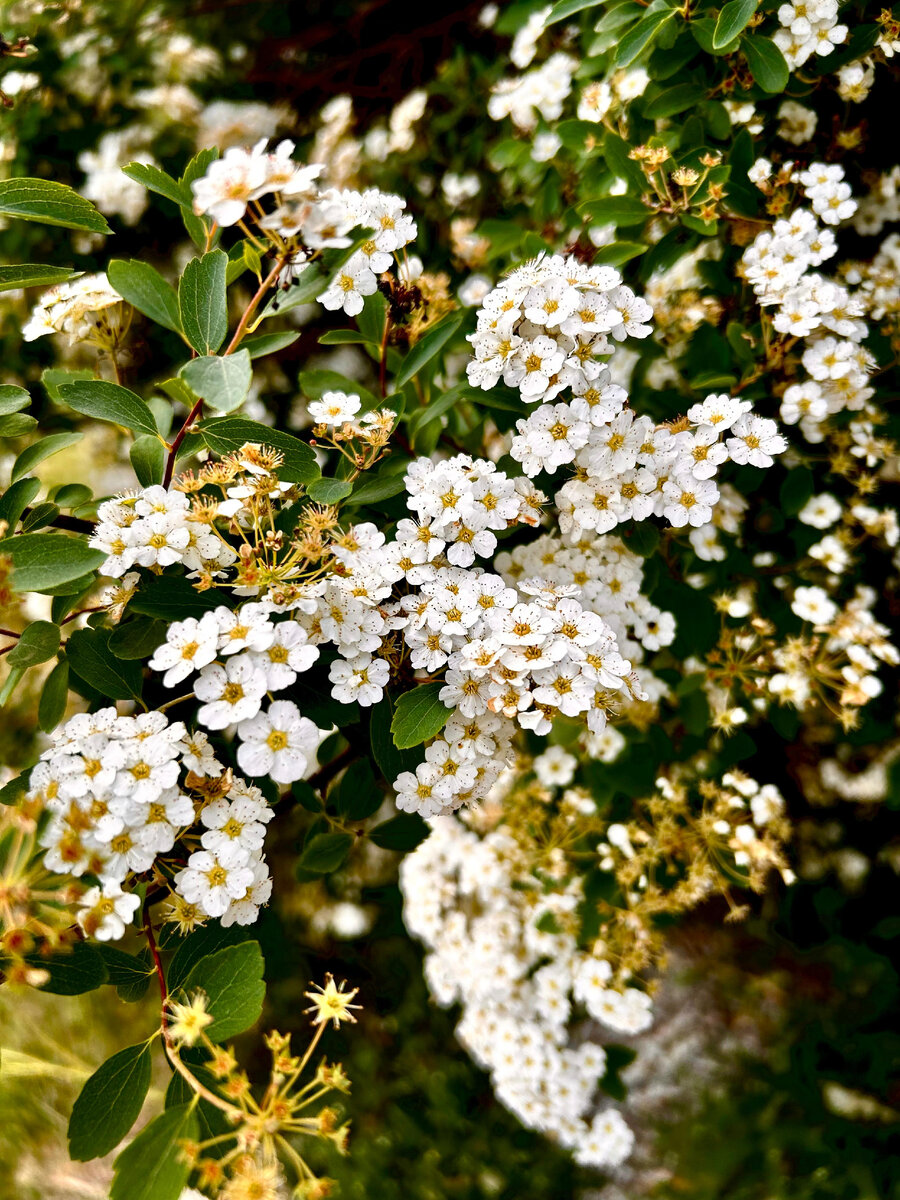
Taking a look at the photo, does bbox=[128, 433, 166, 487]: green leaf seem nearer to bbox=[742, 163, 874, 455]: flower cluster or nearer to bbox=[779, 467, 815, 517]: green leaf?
bbox=[742, 163, 874, 455]: flower cluster

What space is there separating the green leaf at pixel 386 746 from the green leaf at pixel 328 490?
0.74ft

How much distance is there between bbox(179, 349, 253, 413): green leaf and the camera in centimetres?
72

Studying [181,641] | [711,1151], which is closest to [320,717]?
[181,641]

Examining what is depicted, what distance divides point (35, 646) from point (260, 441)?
33 centimetres

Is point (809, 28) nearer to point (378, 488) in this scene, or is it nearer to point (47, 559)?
point (378, 488)

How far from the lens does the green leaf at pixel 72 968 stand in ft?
2.53

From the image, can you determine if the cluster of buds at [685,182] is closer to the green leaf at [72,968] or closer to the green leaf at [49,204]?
the green leaf at [49,204]

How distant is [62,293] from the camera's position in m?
1.04


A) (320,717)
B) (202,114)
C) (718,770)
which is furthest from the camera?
(202,114)

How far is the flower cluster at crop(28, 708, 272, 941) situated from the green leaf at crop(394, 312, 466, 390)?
1.70ft

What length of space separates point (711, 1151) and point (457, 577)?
7.65 ft

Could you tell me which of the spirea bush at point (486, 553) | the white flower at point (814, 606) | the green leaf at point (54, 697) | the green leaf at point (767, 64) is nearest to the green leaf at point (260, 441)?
the spirea bush at point (486, 553)

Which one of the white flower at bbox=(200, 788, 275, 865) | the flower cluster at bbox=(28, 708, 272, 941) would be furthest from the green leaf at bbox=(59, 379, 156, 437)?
the white flower at bbox=(200, 788, 275, 865)

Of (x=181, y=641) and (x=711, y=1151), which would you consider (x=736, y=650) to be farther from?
(x=711, y=1151)
